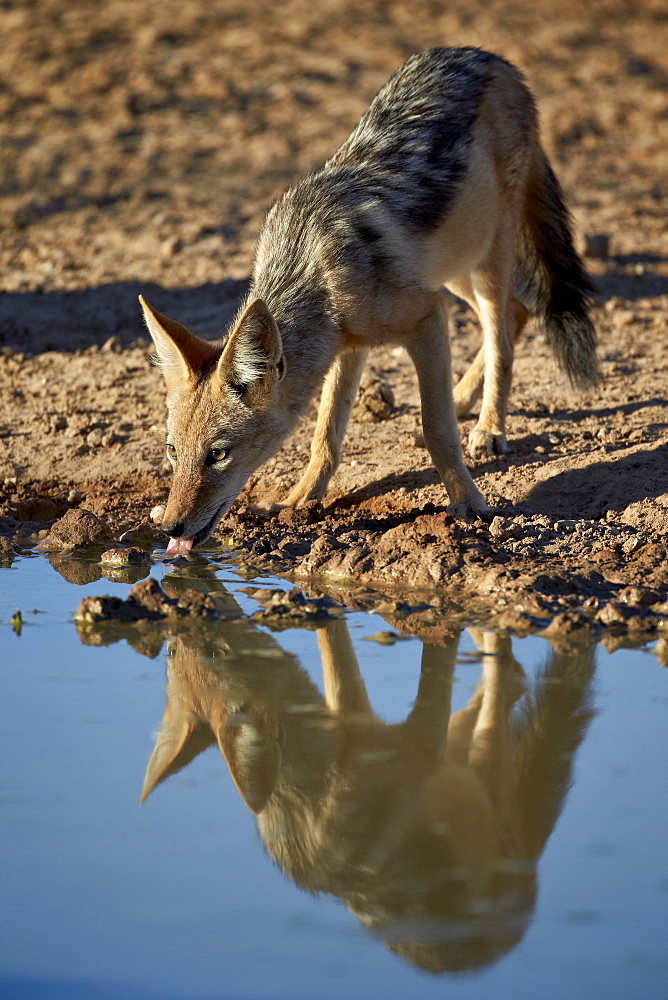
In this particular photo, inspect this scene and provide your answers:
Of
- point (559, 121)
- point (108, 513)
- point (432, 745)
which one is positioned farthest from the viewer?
point (559, 121)

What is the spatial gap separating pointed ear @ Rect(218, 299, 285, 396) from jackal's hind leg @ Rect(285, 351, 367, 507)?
3.26 feet

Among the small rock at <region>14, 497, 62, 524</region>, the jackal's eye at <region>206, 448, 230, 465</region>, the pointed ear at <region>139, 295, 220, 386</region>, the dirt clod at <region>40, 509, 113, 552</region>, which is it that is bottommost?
the small rock at <region>14, 497, 62, 524</region>

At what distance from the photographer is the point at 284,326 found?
16.6 feet

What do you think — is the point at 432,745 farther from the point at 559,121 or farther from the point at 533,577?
the point at 559,121

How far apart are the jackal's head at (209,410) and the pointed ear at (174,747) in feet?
4.93

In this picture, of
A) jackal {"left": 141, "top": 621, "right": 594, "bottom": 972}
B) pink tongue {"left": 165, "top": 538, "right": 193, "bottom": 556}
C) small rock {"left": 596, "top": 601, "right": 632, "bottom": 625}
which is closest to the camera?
jackal {"left": 141, "top": 621, "right": 594, "bottom": 972}

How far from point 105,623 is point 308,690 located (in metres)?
1.05

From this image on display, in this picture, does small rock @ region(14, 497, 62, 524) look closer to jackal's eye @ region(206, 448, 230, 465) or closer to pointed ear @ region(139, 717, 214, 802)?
jackal's eye @ region(206, 448, 230, 465)

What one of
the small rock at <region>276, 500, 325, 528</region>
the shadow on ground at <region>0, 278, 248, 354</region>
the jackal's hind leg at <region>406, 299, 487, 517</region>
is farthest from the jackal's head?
the shadow on ground at <region>0, 278, 248, 354</region>

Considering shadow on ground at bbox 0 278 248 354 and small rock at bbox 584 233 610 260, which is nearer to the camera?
shadow on ground at bbox 0 278 248 354

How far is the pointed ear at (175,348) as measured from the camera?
485 centimetres

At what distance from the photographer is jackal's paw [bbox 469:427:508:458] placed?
6.15 m

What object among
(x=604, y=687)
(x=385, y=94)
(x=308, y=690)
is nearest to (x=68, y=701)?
(x=308, y=690)

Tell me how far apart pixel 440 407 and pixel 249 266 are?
4.57 metres
